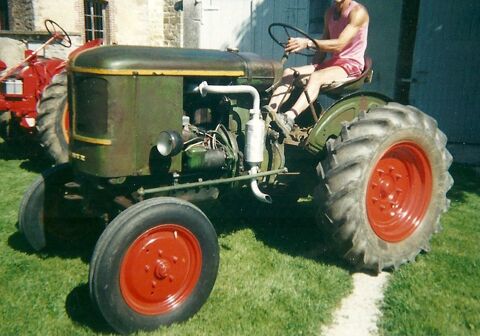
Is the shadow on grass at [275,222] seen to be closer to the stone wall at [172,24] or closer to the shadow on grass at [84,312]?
the shadow on grass at [84,312]

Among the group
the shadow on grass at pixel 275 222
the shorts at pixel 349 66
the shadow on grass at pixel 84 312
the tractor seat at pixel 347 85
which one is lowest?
the shadow on grass at pixel 275 222

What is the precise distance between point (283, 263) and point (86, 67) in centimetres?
200

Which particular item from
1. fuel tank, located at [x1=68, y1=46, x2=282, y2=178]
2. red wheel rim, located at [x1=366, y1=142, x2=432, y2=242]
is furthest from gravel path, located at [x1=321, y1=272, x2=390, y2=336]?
fuel tank, located at [x1=68, y1=46, x2=282, y2=178]

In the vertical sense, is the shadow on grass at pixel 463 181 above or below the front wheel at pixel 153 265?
below

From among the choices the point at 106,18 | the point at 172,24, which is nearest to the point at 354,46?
the point at 172,24

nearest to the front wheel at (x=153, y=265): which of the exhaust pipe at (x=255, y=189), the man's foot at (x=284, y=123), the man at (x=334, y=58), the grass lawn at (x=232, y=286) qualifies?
the grass lawn at (x=232, y=286)

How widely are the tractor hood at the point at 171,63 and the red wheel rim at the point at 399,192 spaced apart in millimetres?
1125

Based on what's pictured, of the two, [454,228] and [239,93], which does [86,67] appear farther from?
[454,228]

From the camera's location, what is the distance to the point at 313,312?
2.96 m

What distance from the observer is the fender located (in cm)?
363

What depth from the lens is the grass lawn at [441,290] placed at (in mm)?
2852

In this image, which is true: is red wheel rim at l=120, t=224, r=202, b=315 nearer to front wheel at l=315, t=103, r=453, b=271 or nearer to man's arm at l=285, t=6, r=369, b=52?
front wheel at l=315, t=103, r=453, b=271

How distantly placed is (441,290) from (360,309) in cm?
65

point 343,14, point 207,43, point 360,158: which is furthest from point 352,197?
point 207,43
